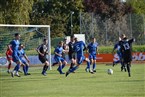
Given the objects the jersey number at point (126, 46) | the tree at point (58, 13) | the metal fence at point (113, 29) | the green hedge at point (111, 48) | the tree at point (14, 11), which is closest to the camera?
the jersey number at point (126, 46)

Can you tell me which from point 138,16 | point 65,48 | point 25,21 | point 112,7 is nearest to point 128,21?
point 138,16

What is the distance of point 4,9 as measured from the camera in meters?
43.9

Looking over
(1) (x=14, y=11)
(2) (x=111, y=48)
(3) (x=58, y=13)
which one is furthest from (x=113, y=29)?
(3) (x=58, y=13)

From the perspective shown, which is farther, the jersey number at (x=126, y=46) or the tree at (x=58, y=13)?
the tree at (x=58, y=13)

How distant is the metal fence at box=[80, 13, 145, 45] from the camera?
→ 1767 inches

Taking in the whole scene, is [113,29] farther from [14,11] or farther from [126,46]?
[126,46]

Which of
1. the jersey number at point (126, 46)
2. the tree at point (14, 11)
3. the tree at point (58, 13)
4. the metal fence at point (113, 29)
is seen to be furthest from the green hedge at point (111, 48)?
the tree at point (58, 13)

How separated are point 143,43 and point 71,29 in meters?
28.3

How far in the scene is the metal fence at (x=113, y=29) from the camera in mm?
44875

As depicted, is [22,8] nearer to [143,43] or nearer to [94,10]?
[143,43]

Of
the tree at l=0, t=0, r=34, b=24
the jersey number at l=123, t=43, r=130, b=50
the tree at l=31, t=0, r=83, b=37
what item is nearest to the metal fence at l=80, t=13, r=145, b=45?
the tree at l=0, t=0, r=34, b=24

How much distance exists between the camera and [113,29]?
4591 cm

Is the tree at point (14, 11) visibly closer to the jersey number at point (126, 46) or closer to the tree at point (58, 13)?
the jersey number at point (126, 46)

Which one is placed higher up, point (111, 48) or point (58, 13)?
point (58, 13)
